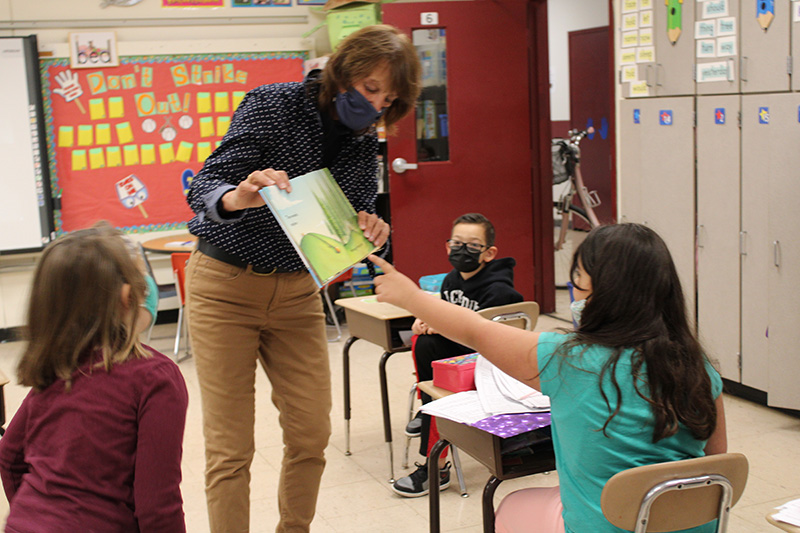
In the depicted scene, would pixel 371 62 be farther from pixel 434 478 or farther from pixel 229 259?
pixel 434 478

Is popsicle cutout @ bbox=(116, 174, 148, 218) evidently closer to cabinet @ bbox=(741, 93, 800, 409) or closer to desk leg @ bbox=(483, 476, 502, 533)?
cabinet @ bbox=(741, 93, 800, 409)

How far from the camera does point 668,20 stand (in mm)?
4090

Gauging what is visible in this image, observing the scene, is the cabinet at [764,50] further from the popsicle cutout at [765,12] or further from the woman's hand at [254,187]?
the woman's hand at [254,187]

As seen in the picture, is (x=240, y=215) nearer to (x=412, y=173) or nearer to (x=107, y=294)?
(x=107, y=294)

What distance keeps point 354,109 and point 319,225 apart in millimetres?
375

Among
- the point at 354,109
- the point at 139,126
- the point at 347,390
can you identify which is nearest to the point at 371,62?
the point at 354,109

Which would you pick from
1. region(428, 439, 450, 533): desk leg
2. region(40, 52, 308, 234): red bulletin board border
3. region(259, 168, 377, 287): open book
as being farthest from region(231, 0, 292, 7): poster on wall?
region(428, 439, 450, 533): desk leg

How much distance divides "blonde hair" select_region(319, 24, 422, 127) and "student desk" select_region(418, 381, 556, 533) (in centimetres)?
86

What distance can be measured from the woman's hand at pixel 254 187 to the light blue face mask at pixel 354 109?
31 centimetres

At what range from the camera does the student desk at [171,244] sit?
5199 mm

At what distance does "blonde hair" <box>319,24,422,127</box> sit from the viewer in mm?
1937

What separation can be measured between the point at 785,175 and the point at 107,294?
3.05 m

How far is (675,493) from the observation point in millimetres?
1496

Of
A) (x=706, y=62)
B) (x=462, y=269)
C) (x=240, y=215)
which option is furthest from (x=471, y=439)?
(x=706, y=62)
